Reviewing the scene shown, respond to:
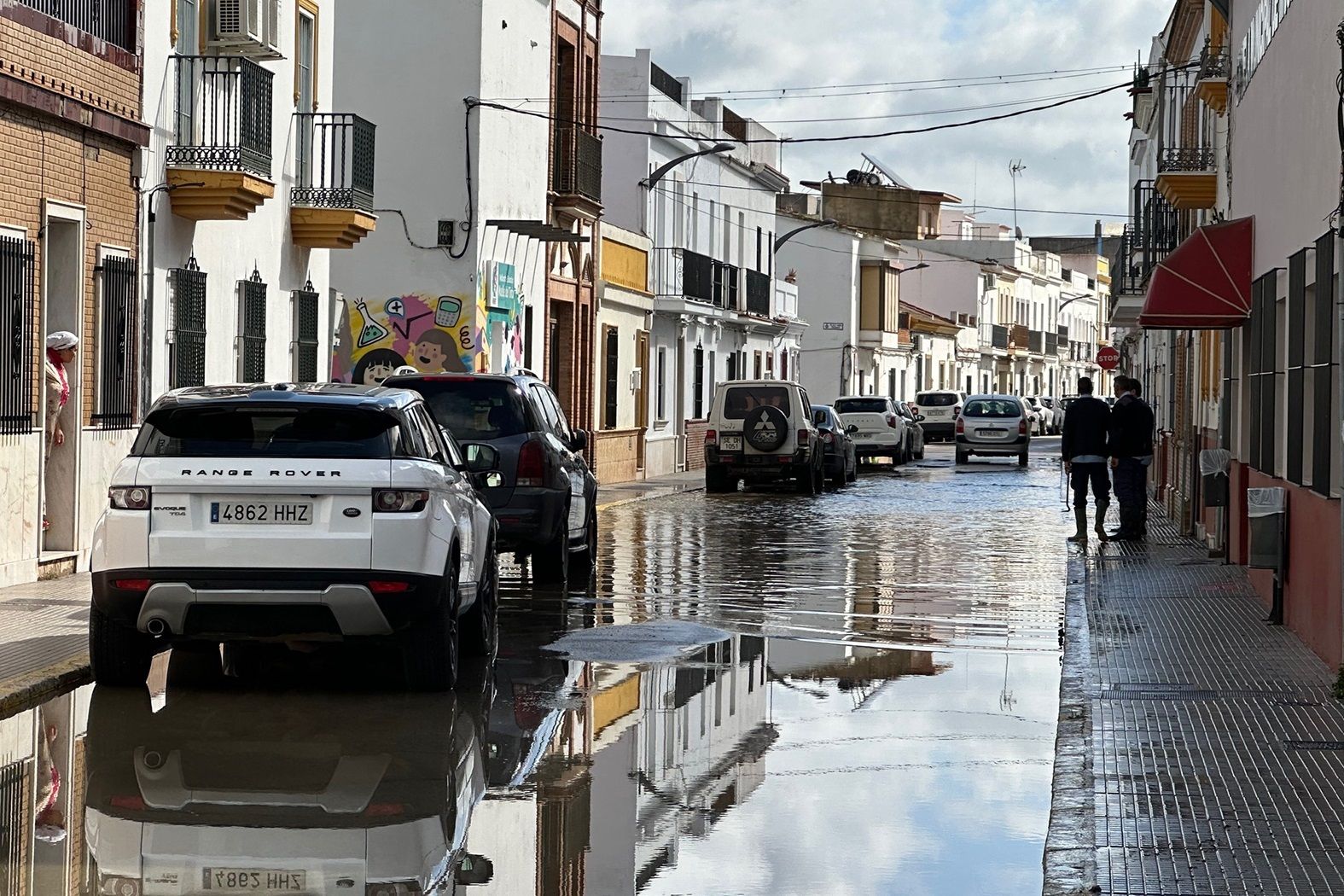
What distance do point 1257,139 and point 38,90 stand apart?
392 inches

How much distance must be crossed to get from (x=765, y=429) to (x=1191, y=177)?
39.6 ft

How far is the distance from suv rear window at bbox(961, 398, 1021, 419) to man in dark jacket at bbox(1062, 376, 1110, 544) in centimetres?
2805

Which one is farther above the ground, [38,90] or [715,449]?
[38,90]

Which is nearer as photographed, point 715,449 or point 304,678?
point 304,678

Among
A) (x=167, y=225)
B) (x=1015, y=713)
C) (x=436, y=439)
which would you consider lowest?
(x=1015, y=713)

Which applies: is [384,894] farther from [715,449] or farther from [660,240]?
[660,240]

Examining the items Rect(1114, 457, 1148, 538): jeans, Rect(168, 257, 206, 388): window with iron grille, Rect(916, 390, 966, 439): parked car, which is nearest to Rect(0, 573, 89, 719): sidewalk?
Rect(168, 257, 206, 388): window with iron grille

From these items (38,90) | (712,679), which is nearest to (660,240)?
(38,90)

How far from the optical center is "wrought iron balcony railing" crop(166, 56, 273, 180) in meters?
18.9

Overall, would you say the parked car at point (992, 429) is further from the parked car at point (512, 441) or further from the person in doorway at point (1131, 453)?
the parked car at point (512, 441)

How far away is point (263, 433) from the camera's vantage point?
34.1 ft

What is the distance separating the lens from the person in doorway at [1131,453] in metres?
22.4

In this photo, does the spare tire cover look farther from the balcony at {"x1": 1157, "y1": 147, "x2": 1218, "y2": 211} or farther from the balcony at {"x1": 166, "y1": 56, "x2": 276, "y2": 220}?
the balcony at {"x1": 166, "y1": 56, "x2": 276, "y2": 220}

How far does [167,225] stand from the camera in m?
18.9
